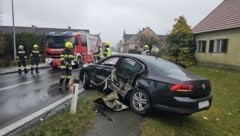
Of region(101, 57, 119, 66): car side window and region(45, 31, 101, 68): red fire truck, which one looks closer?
region(101, 57, 119, 66): car side window

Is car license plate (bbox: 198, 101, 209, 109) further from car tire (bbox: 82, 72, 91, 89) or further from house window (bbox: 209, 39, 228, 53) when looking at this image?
house window (bbox: 209, 39, 228, 53)

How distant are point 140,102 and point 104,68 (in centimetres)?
239

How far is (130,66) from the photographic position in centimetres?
800

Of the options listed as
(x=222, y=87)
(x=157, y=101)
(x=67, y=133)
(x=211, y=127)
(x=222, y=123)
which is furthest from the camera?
(x=222, y=87)

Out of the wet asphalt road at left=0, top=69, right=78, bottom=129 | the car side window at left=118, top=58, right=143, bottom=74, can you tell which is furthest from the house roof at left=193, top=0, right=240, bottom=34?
the wet asphalt road at left=0, top=69, right=78, bottom=129

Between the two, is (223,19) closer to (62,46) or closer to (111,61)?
(62,46)

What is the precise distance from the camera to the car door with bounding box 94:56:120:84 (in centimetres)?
877

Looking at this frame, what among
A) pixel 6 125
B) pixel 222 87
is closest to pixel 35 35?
pixel 222 87

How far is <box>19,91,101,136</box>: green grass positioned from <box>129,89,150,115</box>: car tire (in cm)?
108

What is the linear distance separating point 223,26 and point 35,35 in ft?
58.8

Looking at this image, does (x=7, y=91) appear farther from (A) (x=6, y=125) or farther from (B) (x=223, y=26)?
(B) (x=223, y=26)

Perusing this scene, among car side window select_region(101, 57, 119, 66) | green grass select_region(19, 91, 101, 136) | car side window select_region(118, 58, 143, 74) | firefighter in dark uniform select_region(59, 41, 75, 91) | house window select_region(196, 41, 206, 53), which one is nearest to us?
green grass select_region(19, 91, 101, 136)

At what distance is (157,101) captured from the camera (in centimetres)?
666

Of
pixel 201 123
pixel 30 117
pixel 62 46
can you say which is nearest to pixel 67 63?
pixel 30 117
